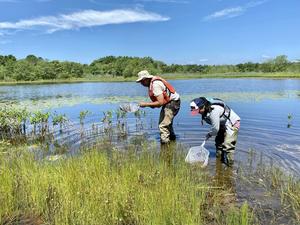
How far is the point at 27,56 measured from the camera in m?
107

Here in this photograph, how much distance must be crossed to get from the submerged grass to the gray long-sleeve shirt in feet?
5.14

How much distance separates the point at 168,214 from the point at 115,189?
108 centimetres

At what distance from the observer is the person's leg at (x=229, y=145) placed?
805 cm

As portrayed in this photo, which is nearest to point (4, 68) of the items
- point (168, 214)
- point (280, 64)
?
point (280, 64)

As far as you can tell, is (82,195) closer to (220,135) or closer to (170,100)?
(220,135)

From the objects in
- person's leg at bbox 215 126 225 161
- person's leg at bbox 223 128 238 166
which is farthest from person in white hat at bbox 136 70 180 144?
person's leg at bbox 223 128 238 166

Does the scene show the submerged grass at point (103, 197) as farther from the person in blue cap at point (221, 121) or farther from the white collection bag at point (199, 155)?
the person in blue cap at point (221, 121)

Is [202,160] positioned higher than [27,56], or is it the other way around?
[27,56]

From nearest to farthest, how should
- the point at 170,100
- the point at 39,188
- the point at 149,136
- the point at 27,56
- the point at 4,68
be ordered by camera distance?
1. the point at 39,188
2. the point at 170,100
3. the point at 149,136
4. the point at 4,68
5. the point at 27,56

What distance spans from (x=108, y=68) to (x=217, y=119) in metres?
82.9

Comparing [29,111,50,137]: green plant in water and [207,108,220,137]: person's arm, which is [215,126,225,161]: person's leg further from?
[29,111,50,137]: green plant in water

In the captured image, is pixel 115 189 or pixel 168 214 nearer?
pixel 168 214

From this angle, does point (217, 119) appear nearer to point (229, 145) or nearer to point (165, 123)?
point (229, 145)

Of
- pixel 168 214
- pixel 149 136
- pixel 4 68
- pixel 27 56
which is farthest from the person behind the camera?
pixel 27 56
